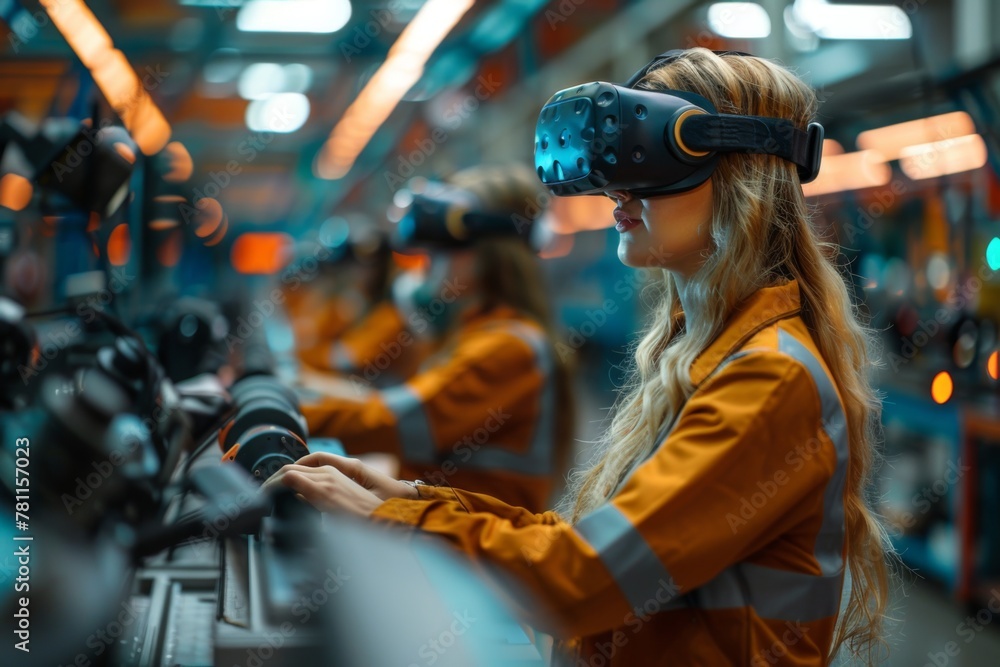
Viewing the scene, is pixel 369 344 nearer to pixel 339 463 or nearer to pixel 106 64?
pixel 106 64

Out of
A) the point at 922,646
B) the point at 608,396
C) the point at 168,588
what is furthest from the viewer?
the point at 608,396

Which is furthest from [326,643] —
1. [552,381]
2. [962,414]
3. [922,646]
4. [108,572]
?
[962,414]

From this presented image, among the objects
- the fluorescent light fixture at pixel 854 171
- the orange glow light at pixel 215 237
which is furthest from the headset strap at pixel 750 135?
the fluorescent light fixture at pixel 854 171

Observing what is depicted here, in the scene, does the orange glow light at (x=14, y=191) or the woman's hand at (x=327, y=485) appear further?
the orange glow light at (x=14, y=191)

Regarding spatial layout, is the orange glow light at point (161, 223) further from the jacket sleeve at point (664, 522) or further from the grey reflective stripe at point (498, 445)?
the jacket sleeve at point (664, 522)

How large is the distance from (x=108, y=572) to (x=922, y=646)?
3139 mm

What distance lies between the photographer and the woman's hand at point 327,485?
0.97 metres

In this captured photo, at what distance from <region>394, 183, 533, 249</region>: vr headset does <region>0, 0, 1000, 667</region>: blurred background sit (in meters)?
0.34

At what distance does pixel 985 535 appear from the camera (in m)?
3.67

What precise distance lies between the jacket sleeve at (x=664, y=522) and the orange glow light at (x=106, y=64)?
0.85 meters

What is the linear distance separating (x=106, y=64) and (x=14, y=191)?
340 mm

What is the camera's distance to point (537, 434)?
2402mm

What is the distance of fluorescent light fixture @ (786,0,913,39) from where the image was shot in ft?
14.2

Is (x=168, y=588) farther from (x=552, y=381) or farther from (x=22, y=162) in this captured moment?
(x=552, y=381)
